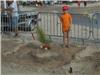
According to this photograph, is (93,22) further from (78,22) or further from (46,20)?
(46,20)

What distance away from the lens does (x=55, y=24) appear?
573 inches

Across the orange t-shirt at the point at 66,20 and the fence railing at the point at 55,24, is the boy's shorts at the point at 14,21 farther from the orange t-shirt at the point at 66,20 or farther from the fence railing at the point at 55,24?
the orange t-shirt at the point at 66,20

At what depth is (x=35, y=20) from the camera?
50.3ft

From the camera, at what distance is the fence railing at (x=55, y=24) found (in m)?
13.6

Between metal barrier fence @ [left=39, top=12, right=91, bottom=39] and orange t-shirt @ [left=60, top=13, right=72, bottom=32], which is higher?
orange t-shirt @ [left=60, top=13, right=72, bottom=32]

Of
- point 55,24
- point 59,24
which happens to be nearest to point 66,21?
point 59,24

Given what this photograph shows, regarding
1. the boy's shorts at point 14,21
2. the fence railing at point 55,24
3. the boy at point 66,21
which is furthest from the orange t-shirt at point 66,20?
the boy's shorts at point 14,21

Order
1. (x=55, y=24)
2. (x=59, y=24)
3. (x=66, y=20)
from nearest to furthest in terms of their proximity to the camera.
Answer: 1. (x=66, y=20)
2. (x=59, y=24)
3. (x=55, y=24)

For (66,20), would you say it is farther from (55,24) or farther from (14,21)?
(14,21)

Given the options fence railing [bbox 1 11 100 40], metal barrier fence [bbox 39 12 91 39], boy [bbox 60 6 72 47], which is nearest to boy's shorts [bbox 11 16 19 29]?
fence railing [bbox 1 11 100 40]

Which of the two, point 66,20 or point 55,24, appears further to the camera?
point 55,24

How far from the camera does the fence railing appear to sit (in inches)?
537

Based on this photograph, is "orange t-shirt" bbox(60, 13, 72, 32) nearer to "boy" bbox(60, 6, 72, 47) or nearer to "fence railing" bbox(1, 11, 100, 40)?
"boy" bbox(60, 6, 72, 47)

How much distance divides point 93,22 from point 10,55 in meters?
3.79
